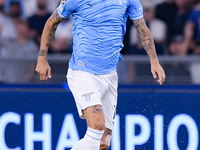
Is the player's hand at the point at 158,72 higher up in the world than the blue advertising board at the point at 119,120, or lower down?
higher up

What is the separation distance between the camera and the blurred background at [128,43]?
5926mm

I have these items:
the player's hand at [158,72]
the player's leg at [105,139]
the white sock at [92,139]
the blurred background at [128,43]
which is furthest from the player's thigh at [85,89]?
the blurred background at [128,43]

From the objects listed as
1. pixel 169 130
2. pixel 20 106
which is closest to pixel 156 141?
pixel 169 130

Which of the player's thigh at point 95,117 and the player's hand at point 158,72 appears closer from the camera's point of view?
the player's thigh at point 95,117

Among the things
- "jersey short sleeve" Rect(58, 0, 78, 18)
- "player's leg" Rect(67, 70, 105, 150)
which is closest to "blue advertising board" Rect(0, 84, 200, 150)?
"player's leg" Rect(67, 70, 105, 150)

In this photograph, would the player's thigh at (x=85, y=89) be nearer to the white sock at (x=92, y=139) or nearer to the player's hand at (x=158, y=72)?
the white sock at (x=92, y=139)

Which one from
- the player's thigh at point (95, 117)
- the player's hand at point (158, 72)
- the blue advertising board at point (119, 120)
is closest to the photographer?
the player's thigh at point (95, 117)

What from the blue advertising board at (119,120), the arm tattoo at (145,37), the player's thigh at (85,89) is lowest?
Result: the blue advertising board at (119,120)

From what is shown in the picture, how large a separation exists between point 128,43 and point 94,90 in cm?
283

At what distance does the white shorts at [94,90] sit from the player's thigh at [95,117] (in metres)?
0.04

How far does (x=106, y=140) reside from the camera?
4430 mm

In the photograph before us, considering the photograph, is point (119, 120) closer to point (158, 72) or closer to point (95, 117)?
point (158, 72)

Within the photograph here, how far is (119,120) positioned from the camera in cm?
516

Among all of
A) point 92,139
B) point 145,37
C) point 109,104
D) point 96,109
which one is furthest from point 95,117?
point 145,37
